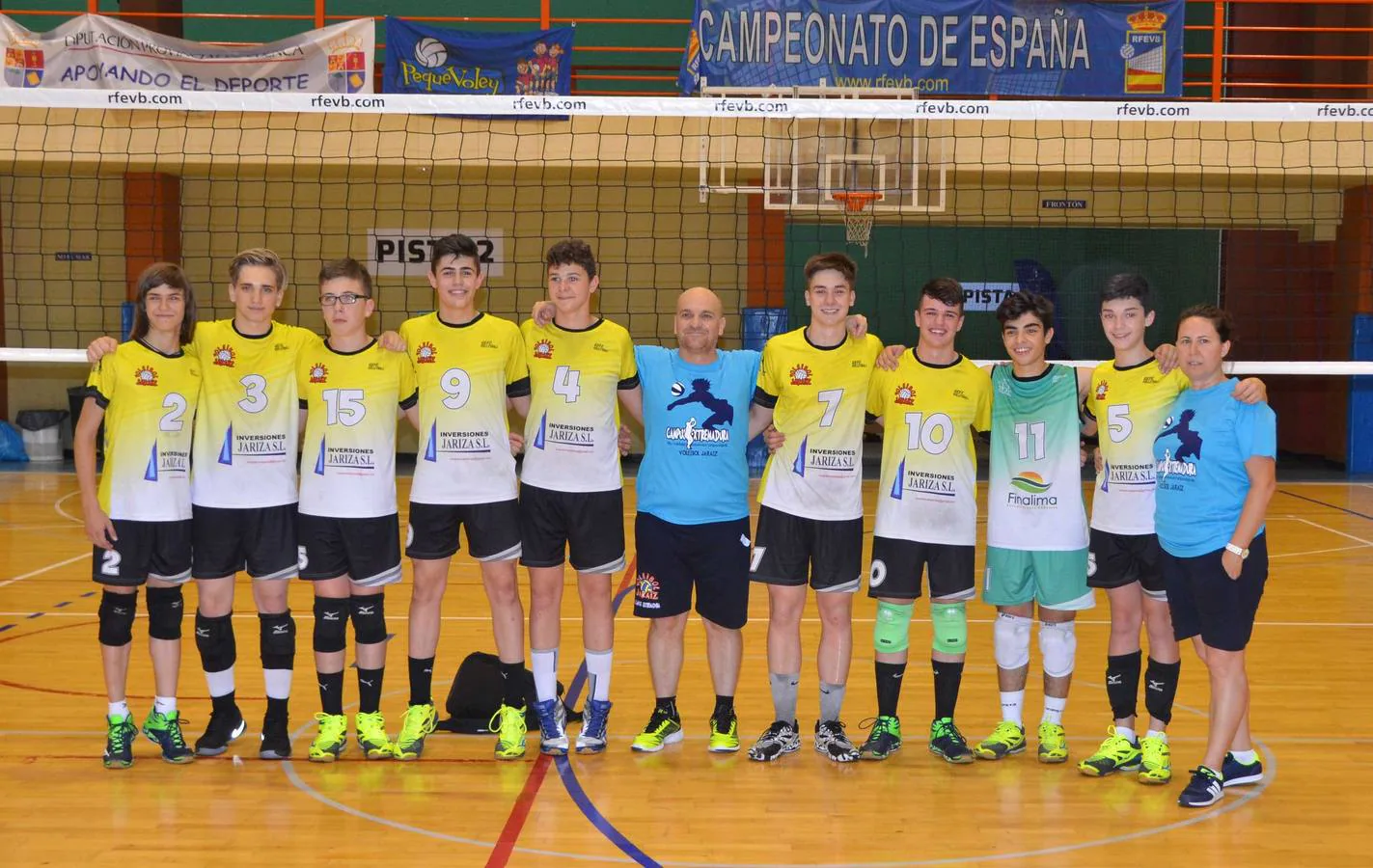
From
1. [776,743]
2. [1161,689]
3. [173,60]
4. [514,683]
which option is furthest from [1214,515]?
[173,60]

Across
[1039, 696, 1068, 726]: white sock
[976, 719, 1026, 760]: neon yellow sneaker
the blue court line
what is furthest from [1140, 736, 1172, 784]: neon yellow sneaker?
the blue court line

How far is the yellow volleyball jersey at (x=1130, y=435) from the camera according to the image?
4.61 meters

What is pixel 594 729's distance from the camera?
4902 millimetres

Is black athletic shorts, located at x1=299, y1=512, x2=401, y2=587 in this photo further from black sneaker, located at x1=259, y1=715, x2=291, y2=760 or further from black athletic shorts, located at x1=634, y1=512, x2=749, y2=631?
black athletic shorts, located at x1=634, y1=512, x2=749, y2=631

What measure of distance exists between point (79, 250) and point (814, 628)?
12.0 m

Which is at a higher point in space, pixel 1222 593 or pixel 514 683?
pixel 1222 593

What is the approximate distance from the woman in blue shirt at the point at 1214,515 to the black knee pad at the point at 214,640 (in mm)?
3274

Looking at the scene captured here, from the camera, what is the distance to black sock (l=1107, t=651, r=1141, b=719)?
4.73 metres

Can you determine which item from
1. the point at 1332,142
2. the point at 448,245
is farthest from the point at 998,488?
the point at 1332,142

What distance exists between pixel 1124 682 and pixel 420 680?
2.53m

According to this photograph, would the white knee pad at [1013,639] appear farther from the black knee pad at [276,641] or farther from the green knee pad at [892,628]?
the black knee pad at [276,641]

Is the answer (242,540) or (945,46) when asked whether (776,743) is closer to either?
(242,540)

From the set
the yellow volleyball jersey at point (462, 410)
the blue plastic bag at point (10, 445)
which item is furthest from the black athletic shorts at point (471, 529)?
the blue plastic bag at point (10, 445)

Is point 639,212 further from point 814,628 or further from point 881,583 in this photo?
point 881,583
